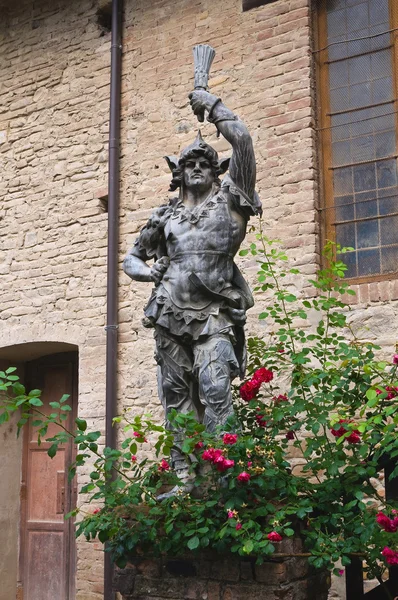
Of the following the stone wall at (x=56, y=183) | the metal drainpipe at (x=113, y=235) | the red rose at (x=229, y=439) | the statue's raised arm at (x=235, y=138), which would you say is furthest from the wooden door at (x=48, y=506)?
the red rose at (x=229, y=439)

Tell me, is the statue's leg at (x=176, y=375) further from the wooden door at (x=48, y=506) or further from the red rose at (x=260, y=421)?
the wooden door at (x=48, y=506)

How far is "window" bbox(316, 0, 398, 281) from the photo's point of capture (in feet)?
20.1

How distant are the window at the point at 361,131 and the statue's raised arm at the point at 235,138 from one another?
2.29m

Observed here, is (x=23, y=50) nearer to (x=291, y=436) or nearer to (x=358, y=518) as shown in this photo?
(x=291, y=436)

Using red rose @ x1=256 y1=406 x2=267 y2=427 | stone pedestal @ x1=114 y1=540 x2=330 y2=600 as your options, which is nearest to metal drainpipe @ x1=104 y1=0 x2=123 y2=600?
stone pedestal @ x1=114 y1=540 x2=330 y2=600

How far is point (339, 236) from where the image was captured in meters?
A: 6.27

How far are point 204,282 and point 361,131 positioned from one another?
9.83ft

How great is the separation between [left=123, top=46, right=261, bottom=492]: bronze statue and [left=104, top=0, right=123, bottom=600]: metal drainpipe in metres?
2.82

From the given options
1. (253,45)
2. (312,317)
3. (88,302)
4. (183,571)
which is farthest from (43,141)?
(183,571)

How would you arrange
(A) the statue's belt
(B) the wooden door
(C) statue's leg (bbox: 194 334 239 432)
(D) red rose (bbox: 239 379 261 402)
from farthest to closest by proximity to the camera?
(B) the wooden door → (D) red rose (bbox: 239 379 261 402) → (A) the statue's belt → (C) statue's leg (bbox: 194 334 239 432)

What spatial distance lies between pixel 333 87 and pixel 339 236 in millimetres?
1277

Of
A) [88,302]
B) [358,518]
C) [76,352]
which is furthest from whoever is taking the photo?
[76,352]

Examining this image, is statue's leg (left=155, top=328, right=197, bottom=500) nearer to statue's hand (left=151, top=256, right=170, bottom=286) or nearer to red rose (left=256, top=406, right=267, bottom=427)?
statue's hand (left=151, top=256, right=170, bottom=286)

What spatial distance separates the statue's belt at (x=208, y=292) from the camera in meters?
3.92
